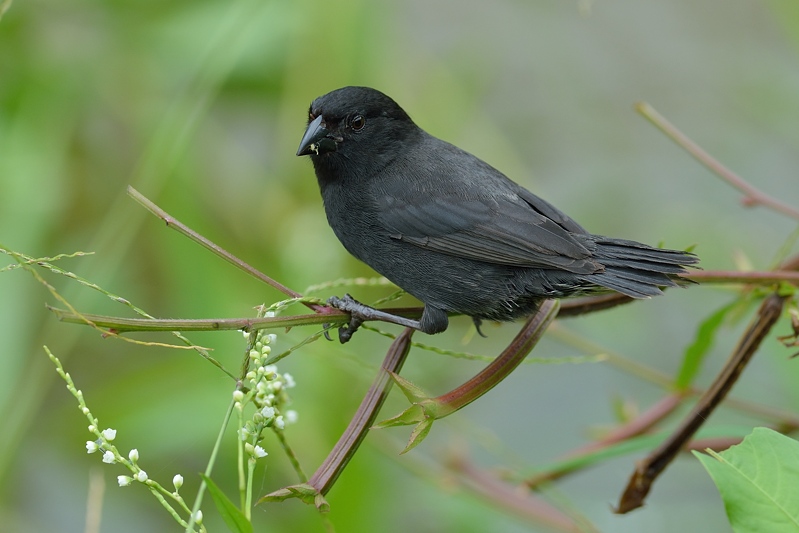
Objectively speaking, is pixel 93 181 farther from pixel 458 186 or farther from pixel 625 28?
pixel 625 28

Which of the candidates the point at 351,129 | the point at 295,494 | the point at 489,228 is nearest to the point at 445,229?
the point at 489,228

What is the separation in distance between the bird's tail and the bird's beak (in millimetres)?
997

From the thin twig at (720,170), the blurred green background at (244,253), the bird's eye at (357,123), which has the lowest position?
the blurred green background at (244,253)

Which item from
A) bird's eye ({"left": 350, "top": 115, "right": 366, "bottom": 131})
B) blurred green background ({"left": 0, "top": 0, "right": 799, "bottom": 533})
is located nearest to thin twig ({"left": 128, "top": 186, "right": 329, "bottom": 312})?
blurred green background ({"left": 0, "top": 0, "right": 799, "bottom": 533})

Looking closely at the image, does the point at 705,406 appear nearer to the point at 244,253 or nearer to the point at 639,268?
the point at 639,268

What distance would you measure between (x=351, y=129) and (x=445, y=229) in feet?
1.81

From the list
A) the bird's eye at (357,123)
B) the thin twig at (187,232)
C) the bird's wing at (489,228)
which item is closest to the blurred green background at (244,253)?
the bird's wing at (489,228)

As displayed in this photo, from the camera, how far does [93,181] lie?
4129 mm

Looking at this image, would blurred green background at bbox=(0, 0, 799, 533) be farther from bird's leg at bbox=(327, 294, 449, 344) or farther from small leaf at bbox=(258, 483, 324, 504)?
small leaf at bbox=(258, 483, 324, 504)

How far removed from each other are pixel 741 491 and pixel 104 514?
11.6 feet

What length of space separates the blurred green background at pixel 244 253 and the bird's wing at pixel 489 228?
0.46 m

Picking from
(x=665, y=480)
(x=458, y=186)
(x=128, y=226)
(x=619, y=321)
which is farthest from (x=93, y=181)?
(x=665, y=480)

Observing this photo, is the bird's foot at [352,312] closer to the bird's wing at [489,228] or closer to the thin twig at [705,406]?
the bird's wing at [489,228]

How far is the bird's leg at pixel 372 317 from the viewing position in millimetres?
2131
